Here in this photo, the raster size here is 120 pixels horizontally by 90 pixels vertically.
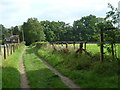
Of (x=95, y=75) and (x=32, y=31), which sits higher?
(x=32, y=31)

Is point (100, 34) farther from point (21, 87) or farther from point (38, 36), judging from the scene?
point (38, 36)

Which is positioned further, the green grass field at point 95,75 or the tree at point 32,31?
the tree at point 32,31

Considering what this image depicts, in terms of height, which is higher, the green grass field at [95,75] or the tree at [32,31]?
the tree at [32,31]

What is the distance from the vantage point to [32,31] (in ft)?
309

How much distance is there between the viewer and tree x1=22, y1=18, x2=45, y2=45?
94.1 meters

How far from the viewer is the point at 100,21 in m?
11.9

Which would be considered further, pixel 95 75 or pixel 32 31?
pixel 32 31

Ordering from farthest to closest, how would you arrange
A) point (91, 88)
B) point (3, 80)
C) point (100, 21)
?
point (100, 21) < point (3, 80) < point (91, 88)

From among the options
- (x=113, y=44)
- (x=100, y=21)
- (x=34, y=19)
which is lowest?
(x=113, y=44)

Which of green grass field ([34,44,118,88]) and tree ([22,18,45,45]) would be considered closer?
green grass field ([34,44,118,88])

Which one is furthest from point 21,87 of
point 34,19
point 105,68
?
point 34,19

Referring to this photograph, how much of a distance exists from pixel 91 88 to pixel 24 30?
3788 inches

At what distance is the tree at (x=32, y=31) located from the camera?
94.1 metres

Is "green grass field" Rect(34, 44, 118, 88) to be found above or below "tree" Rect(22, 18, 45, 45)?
below
